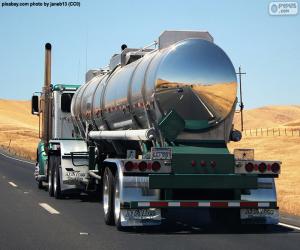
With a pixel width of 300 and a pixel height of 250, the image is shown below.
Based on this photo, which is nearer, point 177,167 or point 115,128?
point 177,167

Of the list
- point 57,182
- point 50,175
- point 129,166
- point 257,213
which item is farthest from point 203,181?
point 50,175

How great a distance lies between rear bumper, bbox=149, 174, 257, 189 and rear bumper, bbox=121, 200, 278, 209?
252 millimetres

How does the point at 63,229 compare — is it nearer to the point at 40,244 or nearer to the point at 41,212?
the point at 40,244

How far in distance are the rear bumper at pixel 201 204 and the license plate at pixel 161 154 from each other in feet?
2.49

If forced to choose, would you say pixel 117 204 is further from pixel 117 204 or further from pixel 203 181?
pixel 203 181

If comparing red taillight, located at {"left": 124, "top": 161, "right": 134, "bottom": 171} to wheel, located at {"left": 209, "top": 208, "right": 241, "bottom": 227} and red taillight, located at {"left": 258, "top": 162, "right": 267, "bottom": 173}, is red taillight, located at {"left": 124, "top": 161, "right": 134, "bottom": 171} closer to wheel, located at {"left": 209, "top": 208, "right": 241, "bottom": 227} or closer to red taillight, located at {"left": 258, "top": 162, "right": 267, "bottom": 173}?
wheel, located at {"left": 209, "top": 208, "right": 241, "bottom": 227}

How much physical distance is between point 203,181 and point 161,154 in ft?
2.77

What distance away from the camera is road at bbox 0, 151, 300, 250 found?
32.1 feet

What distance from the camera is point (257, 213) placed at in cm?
1149

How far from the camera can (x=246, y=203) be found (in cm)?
1128

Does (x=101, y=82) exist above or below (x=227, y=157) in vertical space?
above

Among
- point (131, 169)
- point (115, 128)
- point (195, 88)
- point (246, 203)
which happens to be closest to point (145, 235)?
point (131, 169)

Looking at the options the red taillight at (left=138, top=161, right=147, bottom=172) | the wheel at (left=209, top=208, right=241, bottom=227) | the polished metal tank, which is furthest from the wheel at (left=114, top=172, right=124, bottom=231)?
the wheel at (left=209, top=208, right=241, bottom=227)

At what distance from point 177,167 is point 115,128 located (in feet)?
11.8
